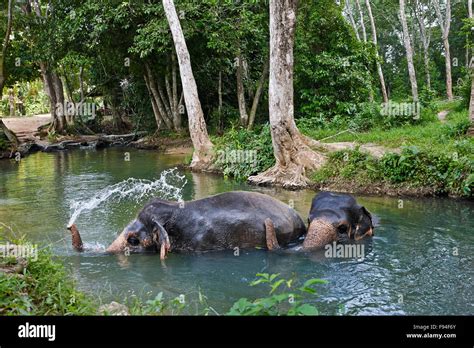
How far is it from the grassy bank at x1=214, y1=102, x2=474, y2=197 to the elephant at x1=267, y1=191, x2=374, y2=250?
377cm

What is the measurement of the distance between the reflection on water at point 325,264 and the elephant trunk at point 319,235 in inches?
10.1

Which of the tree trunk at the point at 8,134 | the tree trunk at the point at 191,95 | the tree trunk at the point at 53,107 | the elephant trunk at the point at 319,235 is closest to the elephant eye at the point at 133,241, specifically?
the elephant trunk at the point at 319,235

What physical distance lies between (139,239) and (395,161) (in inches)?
289

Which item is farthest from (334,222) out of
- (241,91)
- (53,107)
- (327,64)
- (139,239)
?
(53,107)

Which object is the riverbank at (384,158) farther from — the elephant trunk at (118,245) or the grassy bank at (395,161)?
the elephant trunk at (118,245)

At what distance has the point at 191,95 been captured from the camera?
19422mm

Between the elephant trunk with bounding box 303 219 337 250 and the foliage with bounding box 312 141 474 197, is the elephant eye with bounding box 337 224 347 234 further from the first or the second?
the foliage with bounding box 312 141 474 197

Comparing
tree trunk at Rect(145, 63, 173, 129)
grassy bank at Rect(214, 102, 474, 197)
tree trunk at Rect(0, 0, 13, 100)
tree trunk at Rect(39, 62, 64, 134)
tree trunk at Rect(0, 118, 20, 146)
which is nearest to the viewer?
grassy bank at Rect(214, 102, 474, 197)

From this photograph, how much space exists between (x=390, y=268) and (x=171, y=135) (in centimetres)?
2064

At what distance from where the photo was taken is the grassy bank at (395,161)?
1254 centimetres

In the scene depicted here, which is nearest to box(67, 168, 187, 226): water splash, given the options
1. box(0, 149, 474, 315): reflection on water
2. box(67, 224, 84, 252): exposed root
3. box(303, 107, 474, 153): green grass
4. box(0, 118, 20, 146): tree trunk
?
box(0, 149, 474, 315): reflection on water

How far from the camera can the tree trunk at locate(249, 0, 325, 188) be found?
15.0m
